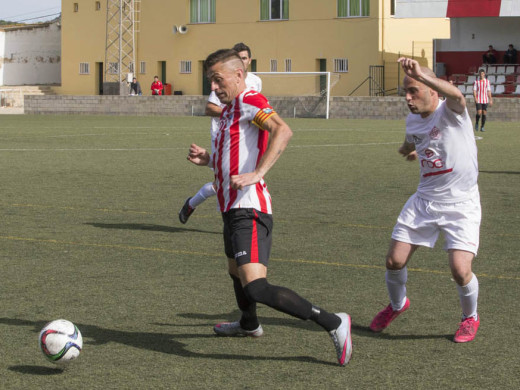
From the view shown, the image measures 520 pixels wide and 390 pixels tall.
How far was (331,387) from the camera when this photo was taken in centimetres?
504

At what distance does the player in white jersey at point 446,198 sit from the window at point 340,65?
47256 millimetres

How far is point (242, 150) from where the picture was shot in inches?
220

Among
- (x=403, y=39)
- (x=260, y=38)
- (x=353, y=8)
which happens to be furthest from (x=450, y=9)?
(x=260, y=38)

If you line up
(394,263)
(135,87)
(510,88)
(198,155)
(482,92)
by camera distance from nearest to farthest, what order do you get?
1. (198,155)
2. (394,263)
3. (482,92)
4. (510,88)
5. (135,87)

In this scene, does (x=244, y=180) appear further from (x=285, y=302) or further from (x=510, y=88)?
(x=510, y=88)

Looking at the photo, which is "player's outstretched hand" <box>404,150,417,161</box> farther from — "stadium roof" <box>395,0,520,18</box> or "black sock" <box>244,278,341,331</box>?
"stadium roof" <box>395,0,520,18</box>

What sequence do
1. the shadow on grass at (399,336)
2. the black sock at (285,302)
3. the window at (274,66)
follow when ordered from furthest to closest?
the window at (274,66) → the shadow on grass at (399,336) → the black sock at (285,302)

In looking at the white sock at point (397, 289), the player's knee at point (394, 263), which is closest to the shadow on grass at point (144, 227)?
the white sock at point (397, 289)

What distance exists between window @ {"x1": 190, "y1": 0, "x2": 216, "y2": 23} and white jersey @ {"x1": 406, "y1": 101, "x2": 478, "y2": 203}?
5231 centimetres

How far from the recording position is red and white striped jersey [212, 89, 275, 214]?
5539 mm

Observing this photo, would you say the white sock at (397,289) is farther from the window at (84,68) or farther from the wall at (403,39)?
the window at (84,68)

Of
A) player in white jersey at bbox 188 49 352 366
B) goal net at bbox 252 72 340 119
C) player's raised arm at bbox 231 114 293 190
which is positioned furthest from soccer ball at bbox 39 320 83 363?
goal net at bbox 252 72 340 119

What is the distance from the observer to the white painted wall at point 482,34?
151 feet

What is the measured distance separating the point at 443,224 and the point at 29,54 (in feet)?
215
